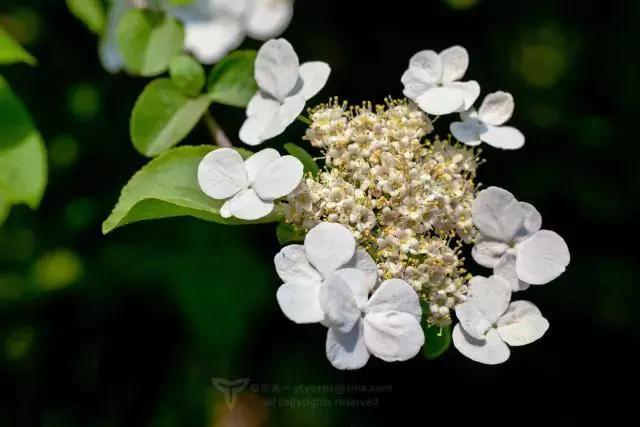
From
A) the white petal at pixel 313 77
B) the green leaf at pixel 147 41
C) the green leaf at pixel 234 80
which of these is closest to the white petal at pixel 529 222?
the white petal at pixel 313 77

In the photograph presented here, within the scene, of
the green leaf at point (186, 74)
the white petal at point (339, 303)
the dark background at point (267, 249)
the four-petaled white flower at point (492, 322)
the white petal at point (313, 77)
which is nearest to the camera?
the white petal at point (339, 303)

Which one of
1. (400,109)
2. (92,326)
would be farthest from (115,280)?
(400,109)

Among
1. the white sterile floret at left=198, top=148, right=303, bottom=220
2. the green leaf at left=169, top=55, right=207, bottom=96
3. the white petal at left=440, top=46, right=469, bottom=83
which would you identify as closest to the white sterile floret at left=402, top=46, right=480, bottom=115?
the white petal at left=440, top=46, right=469, bottom=83

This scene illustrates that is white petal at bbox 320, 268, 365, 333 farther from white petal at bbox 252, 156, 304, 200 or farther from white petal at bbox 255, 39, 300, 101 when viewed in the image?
white petal at bbox 255, 39, 300, 101

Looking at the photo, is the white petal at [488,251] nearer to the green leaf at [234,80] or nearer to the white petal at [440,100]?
the white petal at [440,100]

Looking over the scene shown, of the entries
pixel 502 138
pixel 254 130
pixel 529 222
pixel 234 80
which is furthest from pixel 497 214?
pixel 234 80

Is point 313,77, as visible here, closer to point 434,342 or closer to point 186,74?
point 186,74

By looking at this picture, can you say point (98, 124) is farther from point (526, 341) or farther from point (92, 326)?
point (526, 341)
